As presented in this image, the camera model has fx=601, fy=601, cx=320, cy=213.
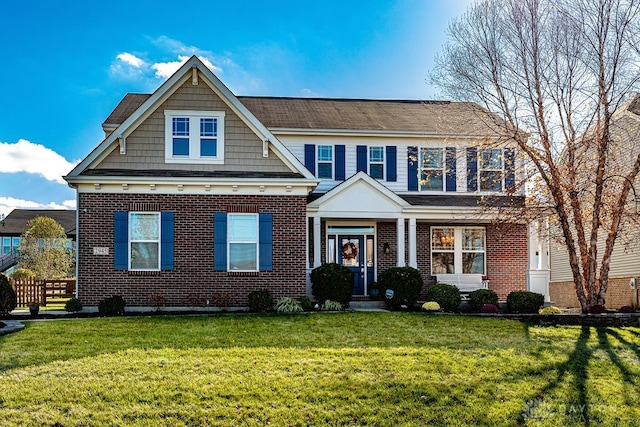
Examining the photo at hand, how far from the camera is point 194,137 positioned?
1655 centimetres

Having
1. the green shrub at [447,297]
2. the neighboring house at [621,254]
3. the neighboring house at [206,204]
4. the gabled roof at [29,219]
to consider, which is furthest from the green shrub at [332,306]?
the gabled roof at [29,219]

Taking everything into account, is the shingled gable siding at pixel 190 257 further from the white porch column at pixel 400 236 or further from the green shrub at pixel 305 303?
the white porch column at pixel 400 236

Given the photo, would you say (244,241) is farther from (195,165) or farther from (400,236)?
(400,236)

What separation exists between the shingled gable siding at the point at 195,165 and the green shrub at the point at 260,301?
3435 millimetres

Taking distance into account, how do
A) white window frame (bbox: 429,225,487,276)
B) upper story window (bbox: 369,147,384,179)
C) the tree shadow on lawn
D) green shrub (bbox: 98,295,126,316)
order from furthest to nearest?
upper story window (bbox: 369,147,384,179) → white window frame (bbox: 429,225,487,276) → green shrub (bbox: 98,295,126,316) → the tree shadow on lawn

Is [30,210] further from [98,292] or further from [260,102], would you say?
[98,292]

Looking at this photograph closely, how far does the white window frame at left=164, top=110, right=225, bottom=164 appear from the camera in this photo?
16.4 meters

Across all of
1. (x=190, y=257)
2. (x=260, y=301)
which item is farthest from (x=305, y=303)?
(x=190, y=257)

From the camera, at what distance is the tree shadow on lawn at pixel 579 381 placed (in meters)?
7.28

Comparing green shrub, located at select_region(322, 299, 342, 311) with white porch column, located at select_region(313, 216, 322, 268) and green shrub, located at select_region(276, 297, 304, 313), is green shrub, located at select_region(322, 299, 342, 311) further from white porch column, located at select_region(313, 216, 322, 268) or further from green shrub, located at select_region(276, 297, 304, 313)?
white porch column, located at select_region(313, 216, 322, 268)

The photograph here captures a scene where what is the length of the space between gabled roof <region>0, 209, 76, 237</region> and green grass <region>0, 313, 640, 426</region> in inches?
1641

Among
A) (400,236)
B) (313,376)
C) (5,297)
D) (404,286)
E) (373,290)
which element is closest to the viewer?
(313,376)

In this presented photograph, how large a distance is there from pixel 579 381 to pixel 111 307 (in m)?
11.0

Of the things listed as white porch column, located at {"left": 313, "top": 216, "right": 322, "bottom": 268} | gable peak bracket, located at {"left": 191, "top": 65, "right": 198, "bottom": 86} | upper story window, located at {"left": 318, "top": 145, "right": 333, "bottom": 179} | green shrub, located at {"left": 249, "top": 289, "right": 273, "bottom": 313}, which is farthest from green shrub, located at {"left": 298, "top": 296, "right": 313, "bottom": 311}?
gable peak bracket, located at {"left": 191, "top": 65, "right": 198, "bottom": 86}
